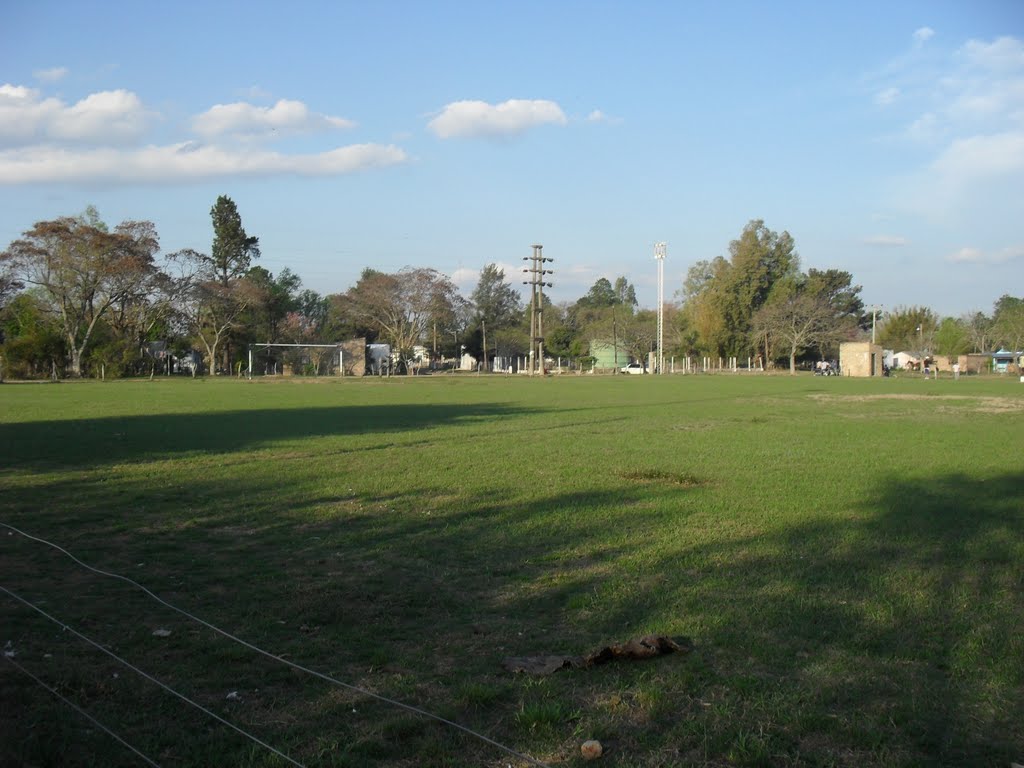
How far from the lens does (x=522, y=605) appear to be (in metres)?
6.24

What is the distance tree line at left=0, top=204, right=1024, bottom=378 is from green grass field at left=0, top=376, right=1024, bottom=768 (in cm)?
5320

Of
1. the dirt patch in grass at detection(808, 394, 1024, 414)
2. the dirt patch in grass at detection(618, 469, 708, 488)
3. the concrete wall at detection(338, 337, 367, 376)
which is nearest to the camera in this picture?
the dirt patch in grass at detection(618, 469, 708, 488)

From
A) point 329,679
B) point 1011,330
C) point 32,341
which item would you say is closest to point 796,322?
point 1011,330

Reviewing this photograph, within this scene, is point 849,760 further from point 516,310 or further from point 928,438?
point 516,310

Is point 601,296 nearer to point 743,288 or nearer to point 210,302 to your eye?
point 743,288

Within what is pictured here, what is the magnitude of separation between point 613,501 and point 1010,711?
6576 mm

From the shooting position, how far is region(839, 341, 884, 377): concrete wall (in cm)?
7481

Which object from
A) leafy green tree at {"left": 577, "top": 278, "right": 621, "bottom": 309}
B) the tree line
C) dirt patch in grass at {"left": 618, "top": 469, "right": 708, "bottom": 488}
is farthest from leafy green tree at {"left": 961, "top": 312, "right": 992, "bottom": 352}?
dirt patch in grass at {"left": 618, "top": 469, "right": 708, "bottom": 488}

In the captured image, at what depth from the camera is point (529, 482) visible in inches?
484

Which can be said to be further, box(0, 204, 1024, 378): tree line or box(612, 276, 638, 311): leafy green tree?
box(612, 276, 638, 311): leafy green tree

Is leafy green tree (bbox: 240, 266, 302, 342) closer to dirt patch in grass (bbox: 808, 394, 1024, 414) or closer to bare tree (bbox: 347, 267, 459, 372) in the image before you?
bare tree (bbox: 347, 267, 459, 372)

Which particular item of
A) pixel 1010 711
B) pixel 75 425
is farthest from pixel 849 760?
pixel 75 425

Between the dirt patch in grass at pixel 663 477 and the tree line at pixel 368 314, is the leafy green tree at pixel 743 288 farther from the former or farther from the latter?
the dirt patch in grass at pixel 663 477

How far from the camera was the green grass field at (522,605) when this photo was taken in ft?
13.1
